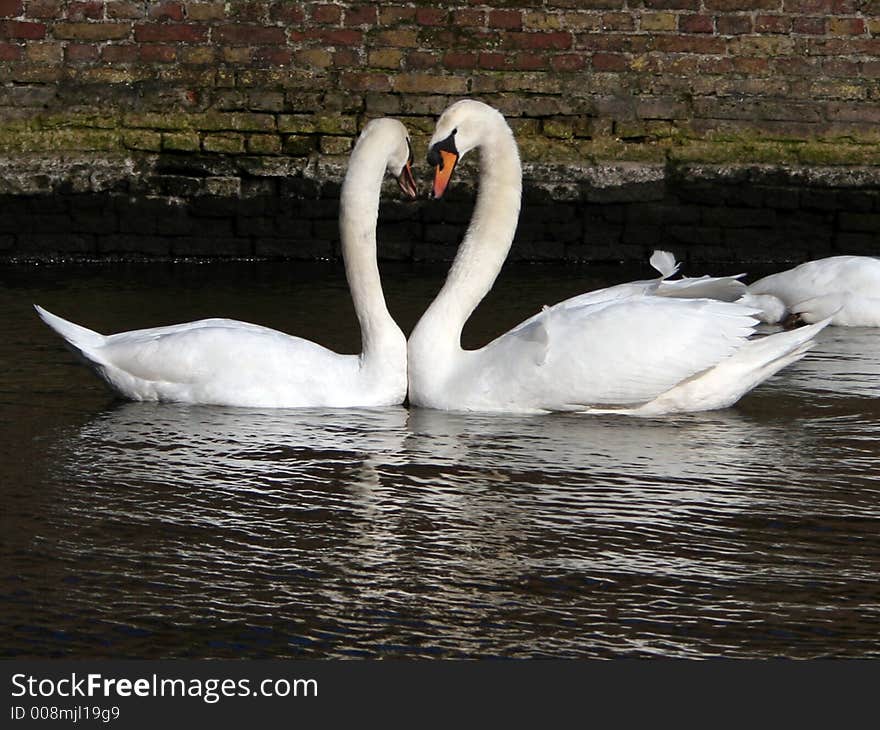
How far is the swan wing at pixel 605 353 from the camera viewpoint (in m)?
5.84

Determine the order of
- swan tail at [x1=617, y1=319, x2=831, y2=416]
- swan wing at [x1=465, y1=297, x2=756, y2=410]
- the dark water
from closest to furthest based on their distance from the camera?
the dark water, swan wing at [x1=465, y1=297, x2=756, y2=410], swan tail at [x1=617, y1=319, x2=831, y2=416]

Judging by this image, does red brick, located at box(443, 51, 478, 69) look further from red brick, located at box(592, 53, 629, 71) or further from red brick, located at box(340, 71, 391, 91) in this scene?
red brick, located at box(592, 53, 629, 71)

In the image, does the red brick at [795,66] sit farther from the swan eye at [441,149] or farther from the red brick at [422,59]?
the swan eye at [441,149]

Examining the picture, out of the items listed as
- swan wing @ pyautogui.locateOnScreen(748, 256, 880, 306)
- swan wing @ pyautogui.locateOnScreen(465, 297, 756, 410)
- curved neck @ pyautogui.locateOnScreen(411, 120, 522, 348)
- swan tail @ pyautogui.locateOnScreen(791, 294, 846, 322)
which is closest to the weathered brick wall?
swan wing @ pyautogui.locateOnScreen(748, 256, 880, 306)

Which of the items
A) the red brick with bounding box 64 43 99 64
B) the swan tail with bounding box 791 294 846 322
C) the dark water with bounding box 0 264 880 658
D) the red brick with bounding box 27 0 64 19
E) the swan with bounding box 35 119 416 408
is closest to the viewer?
the dark water with bounding box 0 264 880 658

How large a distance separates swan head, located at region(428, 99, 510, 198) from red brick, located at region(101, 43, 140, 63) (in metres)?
Answer: 4.33

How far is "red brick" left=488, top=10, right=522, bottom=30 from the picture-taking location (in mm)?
10195

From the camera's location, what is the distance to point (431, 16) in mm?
10164

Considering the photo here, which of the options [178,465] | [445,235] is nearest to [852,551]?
[178,465]

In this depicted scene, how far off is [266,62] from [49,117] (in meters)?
1.32

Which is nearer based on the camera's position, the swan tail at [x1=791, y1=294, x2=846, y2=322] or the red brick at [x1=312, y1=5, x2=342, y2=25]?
the swan tail at [x1=791, y1=294, x2=846, y2=322]

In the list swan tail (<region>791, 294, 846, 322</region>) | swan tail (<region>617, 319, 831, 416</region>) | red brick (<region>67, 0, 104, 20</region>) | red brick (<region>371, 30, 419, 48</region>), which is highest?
red brick (<region>67, 0, 104, 20</region>)

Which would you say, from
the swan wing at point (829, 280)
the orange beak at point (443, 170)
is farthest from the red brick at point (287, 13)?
the orange beak at point (443, 170)

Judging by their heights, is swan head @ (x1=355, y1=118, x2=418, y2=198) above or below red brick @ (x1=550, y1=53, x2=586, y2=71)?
below
